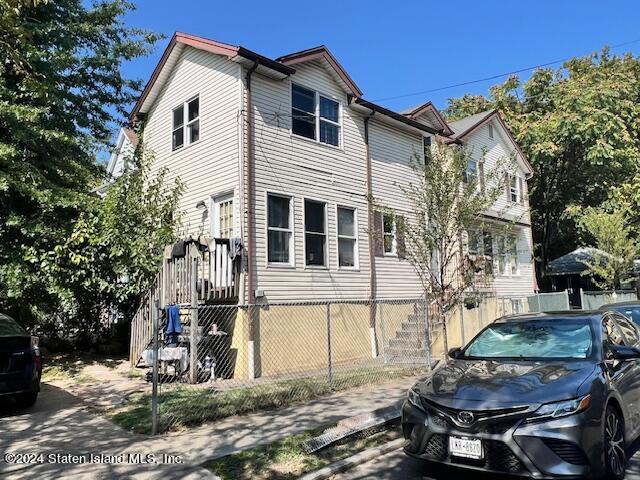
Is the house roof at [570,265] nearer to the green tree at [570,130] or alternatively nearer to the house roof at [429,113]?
the green tree at [570,130]

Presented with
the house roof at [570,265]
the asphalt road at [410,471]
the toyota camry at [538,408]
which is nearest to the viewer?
the toyota camry at [538,408]

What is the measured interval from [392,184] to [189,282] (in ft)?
25.5

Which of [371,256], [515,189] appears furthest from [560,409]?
[515,189]

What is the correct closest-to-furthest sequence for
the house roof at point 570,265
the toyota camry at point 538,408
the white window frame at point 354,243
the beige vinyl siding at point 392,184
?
the toyota camry at point 538,408, the white window frame at point 354,243, the beige vinyl siding at point 392,184, the house roof at point 570,265

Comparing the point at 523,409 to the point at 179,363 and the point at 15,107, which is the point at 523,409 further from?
the point at 15,107

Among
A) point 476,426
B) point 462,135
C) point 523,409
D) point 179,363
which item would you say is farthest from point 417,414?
point 462,135

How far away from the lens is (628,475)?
4895 mm

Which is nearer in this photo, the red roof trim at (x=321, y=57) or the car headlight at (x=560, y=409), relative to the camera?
the car headlight at (x=560, y=409)

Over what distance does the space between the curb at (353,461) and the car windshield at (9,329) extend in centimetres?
527

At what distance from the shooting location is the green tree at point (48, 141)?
11359 millimetres

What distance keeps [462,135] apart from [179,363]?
14.4m

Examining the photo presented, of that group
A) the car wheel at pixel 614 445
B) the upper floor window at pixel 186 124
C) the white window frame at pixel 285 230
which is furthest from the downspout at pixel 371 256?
the car wheel at pixel 614 445

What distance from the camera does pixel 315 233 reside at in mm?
13375

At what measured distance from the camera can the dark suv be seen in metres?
7.29
